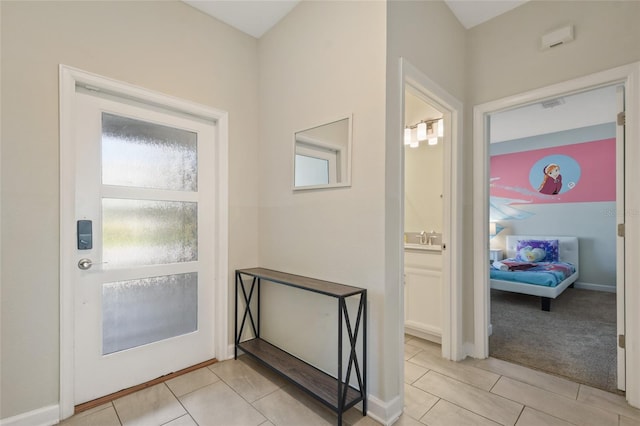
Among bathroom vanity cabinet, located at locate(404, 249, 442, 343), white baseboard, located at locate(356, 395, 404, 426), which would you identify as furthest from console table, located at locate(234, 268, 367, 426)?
bathroom vanity cabinet, located at locate(404, 249, 442, 343)

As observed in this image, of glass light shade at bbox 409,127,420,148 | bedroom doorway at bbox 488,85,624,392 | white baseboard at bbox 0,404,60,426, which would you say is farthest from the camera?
glass light shade at bbox 409,127,420,148

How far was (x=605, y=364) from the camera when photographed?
2404 millimetres

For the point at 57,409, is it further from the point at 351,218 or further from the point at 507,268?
the point at 507,268

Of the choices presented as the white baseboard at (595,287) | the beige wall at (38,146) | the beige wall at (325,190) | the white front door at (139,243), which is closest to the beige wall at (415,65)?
the beige wall at (325,190)

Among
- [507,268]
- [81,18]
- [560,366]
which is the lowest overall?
[560,366]

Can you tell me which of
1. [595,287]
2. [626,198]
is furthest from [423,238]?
[595,287]

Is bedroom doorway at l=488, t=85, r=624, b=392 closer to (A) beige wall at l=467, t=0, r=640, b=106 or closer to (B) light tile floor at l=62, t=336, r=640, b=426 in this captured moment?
(B) light tile floor at l=62, t=336, r=640, b=426

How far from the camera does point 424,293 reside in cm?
283

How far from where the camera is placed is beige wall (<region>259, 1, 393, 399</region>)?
5.85 ft

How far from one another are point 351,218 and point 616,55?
208 centimetres

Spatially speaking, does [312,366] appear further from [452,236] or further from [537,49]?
[537,49]

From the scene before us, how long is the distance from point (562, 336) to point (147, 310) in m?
3.93

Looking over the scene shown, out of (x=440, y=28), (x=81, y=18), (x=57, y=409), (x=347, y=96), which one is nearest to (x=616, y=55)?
(x=440, y=28)

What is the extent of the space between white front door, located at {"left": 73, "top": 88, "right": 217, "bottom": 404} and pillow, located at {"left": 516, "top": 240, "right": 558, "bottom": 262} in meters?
5.46
